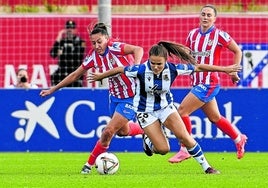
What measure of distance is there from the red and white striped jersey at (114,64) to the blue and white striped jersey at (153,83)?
104 centimetres

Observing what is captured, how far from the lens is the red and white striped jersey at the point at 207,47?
14570 millimetres

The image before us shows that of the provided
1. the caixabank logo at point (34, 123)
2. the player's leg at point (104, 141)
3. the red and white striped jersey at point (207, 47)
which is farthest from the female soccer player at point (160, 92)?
the caixabank logo at point (34, 123)

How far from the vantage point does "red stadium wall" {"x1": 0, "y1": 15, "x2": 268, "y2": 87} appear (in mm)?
20781

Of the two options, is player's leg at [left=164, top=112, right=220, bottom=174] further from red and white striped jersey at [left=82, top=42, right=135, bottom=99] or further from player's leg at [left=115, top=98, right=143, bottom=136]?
red and white striped jersey at [left=82, top=42, right=135, bottom=99]

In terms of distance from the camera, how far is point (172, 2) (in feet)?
72.7

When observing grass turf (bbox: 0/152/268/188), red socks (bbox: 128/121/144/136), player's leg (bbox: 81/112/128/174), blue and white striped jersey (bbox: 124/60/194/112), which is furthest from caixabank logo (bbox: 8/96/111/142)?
blue and white striped jersey (bbox: 124/60/194/112)

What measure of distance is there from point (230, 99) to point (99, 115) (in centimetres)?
209

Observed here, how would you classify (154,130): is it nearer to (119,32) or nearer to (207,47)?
(207,47)

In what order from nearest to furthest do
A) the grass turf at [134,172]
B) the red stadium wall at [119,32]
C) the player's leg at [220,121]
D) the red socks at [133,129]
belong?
the grass turf at [134,172], the red socks at [133,129], the player's leg at [220,121], the red stadium wall at [119,32]

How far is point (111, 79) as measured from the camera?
1362cm

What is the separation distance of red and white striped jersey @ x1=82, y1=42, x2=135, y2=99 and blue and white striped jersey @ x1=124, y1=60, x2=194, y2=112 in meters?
1.04

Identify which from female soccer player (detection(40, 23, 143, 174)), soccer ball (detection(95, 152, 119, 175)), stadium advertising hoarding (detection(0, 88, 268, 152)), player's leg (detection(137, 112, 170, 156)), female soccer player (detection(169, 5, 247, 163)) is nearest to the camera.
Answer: player's leg (detection(137, 112, 170, 156))

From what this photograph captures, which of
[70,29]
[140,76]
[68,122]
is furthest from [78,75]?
[70,29]

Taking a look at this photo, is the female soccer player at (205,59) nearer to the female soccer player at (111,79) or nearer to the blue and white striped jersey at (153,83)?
the female soccer player at (111,79)
